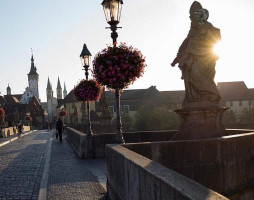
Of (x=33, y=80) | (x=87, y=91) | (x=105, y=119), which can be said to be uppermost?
(x=33, y=80)

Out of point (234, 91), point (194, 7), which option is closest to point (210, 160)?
point (194, 7)

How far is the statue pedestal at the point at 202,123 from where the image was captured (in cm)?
876

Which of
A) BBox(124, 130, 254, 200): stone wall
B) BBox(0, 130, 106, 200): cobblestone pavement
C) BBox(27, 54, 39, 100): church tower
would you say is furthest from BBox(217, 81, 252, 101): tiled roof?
BBox(27, 54, 39, 100): church tower

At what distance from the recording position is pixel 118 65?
8633 mm

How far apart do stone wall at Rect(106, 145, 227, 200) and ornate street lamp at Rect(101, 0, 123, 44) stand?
147 inches

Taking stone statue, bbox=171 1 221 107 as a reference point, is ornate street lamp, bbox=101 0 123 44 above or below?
above

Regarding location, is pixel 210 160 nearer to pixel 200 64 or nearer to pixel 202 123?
pixel 202 123

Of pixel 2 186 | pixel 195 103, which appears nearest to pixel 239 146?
pixel 195 103

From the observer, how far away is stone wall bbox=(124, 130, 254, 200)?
646 centimetres

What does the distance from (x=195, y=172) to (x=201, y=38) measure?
4.01m

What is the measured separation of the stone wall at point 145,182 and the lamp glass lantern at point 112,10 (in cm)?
387

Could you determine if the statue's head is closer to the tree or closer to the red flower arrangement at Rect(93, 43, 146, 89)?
the red flower arrangement at Rect(93, 43, 146, 89)

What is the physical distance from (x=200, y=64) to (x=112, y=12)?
8.85 ft

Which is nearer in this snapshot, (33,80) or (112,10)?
(112,10)
